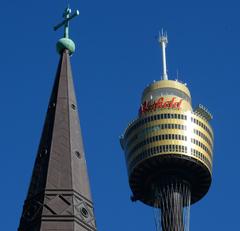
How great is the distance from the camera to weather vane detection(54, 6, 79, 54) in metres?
74.1

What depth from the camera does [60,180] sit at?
58562 mm

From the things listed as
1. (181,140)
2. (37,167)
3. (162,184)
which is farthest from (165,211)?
(37,167)

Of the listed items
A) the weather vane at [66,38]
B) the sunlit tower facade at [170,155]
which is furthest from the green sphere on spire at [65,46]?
the sunlit tower facade at [170,155]

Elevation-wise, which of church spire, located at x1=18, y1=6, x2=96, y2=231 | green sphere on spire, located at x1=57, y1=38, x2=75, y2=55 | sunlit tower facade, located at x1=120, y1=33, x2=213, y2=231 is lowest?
church spire, located at x1=18, y1=6, x2=96, y2=231

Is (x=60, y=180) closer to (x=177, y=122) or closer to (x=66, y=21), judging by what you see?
(x=66, y=21)

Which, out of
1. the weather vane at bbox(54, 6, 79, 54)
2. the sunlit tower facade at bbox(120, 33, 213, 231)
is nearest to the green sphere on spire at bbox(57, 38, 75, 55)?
the weather vane at bbox(54, 6, 79, 54)

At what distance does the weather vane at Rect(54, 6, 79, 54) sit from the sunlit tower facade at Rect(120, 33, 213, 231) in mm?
107726

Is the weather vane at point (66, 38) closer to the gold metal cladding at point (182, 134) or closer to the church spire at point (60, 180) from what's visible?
the church spire at point (60, 180)

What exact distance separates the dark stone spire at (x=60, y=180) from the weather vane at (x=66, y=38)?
8.00 m

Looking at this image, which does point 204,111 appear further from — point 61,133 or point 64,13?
point 61,133

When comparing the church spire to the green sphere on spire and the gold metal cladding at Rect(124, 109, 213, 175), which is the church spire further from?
the gold metal cladding at Rect(124, 109, 213, 175)

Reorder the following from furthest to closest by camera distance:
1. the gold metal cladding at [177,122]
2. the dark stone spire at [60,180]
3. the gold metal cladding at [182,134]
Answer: the gold metal cladding at [177,122] → the gold metal cladding at [182,134] → the dark stone spire at [60,180]

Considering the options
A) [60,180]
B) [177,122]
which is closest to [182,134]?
[177,122]

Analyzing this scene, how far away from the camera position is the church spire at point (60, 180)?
184 feet
